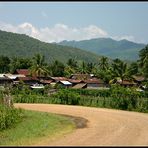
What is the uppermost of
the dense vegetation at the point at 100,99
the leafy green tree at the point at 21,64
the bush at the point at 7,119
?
the leafy green tree at the point at 21,64

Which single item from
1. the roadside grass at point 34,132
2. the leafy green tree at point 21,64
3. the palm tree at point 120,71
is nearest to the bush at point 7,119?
the roadside grass at point 34,132

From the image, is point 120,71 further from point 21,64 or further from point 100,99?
point 21,64

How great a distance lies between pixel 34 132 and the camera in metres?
23.3

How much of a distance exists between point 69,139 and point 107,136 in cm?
247

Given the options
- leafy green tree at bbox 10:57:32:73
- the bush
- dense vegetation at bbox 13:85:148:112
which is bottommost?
dense vegetation at bbox 13:85:148:112

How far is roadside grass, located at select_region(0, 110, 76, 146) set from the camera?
67.2ft

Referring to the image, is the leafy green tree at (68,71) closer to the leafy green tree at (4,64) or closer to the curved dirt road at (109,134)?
the leafy green tree at (4,64)

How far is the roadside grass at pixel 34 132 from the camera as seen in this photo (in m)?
20.5

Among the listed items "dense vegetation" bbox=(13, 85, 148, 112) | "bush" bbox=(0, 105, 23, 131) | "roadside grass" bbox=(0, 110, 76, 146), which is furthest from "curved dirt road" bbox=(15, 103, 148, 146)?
"dense vegetation" bbox=(13, 85, 148, 112)

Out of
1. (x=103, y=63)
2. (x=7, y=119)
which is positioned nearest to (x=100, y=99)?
(x=7, y=119)

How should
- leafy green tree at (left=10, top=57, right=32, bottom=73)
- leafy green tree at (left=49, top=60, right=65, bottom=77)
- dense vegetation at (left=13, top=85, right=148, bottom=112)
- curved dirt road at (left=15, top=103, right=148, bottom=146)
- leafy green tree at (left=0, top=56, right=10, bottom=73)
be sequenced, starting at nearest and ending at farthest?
curved dirt road at (left=15, top=103, right=148, bottom=146)
dense vegetation at (left=13, top=85, right=148, bottom=112)
leafy green tree at (left=49, top=60, right=65, bottom=77)
leafy green tree at (left=10, top=57, right=32, bottom=73)
leafy green tree at (left=0, top=56, right=10, bottom=73)

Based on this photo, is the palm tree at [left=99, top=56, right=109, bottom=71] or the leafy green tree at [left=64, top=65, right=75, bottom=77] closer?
the palm tree at [left=99, top=56, right=109, bottom=71]

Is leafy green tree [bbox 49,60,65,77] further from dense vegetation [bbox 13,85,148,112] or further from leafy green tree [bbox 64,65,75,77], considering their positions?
dense vegetation [bbox 13,85,148,112]

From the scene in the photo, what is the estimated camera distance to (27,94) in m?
56.0
